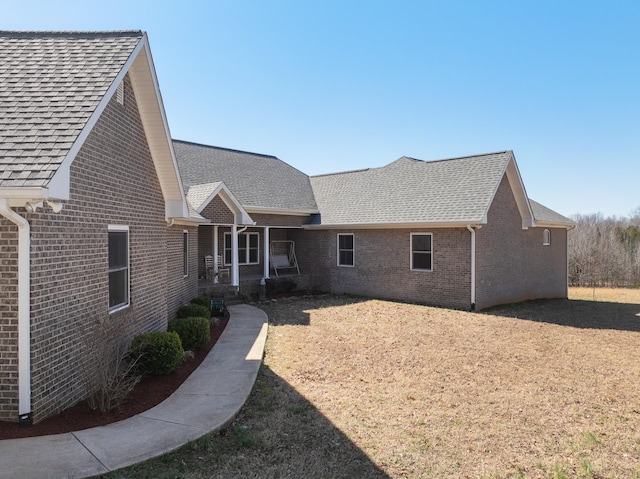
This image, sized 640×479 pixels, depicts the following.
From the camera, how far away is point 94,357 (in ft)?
18.3

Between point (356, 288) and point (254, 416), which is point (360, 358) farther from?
point (356, 288)

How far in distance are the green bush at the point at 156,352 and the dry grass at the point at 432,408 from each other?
1.52 meters

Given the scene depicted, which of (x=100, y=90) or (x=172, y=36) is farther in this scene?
(x=172, y=36)

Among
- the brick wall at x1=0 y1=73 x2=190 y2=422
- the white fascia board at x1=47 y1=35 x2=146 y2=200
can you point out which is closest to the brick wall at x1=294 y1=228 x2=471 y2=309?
the brick wall at x1=0 y1=73 x2=190 y2=422

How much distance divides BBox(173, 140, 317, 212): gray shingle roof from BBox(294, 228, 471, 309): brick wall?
218 centimetres

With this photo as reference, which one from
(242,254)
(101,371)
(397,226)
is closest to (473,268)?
(397,226)

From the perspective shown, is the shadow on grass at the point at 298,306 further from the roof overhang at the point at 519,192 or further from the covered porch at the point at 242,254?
the roof overhang at the point at 519,192

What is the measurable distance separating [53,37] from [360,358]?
813 cm

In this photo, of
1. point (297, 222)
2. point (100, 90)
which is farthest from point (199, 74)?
point (100, 90)

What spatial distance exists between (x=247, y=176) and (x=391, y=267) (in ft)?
26.8

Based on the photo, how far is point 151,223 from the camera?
29.2 ft

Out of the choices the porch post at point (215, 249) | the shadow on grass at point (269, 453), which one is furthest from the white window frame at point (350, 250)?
the shadow on grass at point (269, 453)

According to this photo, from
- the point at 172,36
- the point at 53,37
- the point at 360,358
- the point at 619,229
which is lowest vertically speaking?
the point at 360,358

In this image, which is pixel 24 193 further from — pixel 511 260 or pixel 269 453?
pixel 511 260
